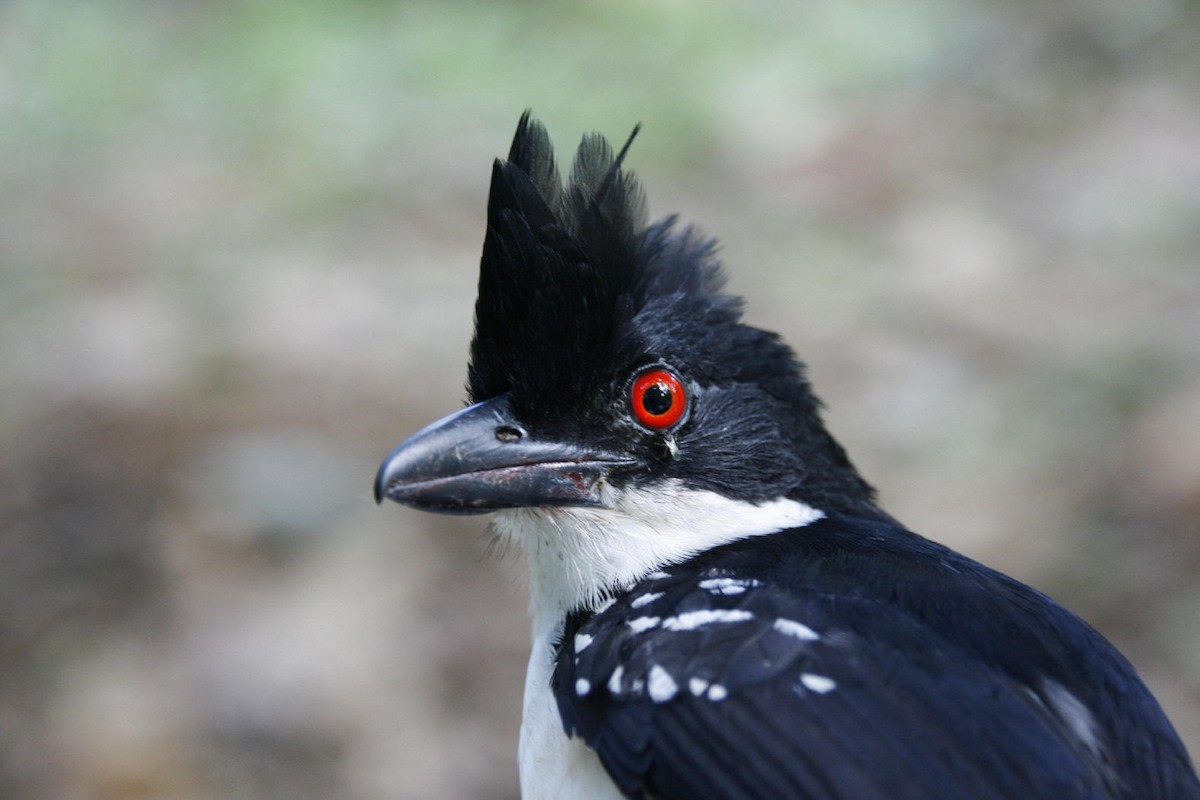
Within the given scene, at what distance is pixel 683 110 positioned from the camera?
37.1ft

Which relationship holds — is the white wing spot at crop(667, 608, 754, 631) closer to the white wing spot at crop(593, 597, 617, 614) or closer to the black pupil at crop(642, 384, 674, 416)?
the white wing spot at crop(593, 597, 617, 614)

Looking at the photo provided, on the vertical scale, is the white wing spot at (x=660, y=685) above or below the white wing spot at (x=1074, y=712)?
below

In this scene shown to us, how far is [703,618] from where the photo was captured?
10.8 ft

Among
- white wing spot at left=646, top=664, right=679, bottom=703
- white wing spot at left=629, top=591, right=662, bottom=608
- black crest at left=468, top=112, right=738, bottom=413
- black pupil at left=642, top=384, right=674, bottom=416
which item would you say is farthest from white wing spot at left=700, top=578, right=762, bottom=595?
black crest at left=468, top=112, right=738, bottom=413

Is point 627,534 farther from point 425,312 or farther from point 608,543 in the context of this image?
point 425,312

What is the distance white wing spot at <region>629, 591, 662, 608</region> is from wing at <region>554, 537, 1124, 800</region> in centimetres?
5

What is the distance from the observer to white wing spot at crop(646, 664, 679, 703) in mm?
3154

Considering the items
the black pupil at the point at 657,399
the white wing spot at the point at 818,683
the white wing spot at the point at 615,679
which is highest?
Answer: the black pupil at the point at 657,399

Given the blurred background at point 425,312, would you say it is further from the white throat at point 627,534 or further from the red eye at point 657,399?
the red eye at point 657,399

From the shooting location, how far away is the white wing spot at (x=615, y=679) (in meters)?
3.25

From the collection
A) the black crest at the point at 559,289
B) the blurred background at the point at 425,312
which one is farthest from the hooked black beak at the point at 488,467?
the blurred background at the point at 425,312

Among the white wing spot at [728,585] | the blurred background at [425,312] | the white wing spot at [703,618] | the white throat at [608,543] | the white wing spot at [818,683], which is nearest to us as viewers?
the white wing spot at [818,683]

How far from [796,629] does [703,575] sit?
0.37 m

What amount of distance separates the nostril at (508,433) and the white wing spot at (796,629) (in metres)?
0.91
